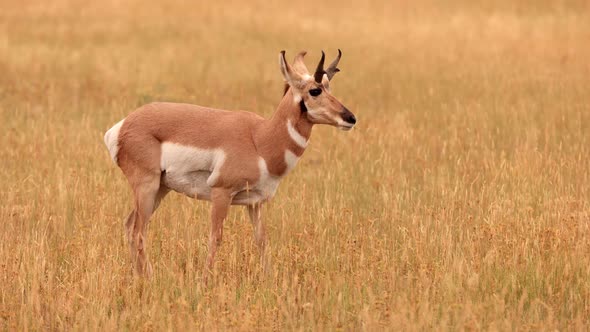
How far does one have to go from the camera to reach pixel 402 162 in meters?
10.9

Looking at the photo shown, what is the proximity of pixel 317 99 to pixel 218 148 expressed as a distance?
764mm

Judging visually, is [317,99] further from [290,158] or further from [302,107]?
[290,158]

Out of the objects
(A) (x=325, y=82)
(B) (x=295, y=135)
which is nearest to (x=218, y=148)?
(B) (x=295, y=135)

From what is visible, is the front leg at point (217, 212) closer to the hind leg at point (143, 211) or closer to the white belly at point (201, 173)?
the white belly at point (201, 173)

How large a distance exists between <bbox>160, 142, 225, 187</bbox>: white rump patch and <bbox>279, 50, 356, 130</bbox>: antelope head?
2.19 feet

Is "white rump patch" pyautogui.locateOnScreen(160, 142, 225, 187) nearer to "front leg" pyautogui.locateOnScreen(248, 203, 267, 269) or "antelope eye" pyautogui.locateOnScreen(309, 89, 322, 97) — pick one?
"front leg" pyautogui.locateOnScreen(248, 203, 267, 269)

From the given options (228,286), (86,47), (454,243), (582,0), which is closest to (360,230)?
(454,243)

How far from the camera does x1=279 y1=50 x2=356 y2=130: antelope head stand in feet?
22.7

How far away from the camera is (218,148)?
704 centimetres

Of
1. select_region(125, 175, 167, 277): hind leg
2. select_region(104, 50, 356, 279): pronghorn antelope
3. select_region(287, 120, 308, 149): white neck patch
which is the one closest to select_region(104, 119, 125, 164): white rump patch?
select_region(104, 50, 356, 279): pronghorn antelope

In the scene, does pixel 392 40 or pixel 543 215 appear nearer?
pixel 543 215

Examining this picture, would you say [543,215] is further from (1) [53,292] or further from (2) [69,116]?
(2) [69,116]

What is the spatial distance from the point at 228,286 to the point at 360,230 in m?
1.99

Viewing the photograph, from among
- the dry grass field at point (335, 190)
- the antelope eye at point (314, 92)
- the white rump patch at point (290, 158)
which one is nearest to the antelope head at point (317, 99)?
the antelope eye at point (314, 92)
